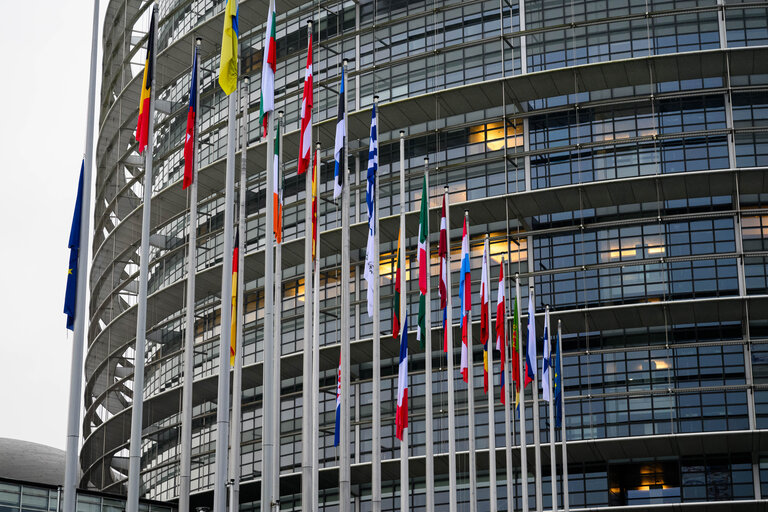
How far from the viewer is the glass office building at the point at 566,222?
50.2 meters

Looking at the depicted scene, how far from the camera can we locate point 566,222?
5412 cm

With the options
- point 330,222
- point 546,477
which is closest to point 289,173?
point 330,222

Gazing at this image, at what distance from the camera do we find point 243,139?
1280 inches

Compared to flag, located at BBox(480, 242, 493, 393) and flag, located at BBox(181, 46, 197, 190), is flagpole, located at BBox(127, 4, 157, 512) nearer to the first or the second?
flag, located at BBox(181, 46, 197, 190)

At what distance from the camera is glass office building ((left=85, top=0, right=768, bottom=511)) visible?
1977 inches

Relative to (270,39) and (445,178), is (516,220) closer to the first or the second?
(445,178)

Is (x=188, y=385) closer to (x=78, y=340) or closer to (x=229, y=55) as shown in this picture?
(x=78, y=340)

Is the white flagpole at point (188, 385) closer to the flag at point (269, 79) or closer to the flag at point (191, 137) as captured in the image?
the flag at point (191, 137)

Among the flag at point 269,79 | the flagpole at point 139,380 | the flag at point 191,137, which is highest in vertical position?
the flag at point 269,79

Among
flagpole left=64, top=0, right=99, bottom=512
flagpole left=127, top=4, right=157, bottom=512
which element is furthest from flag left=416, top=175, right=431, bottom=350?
flagpole left=64, top=0, right=99, bottom=512

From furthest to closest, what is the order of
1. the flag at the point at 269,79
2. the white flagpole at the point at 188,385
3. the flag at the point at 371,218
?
the flag at the point at 371,218, the flag at the point at 269,79, the white flagpole at the point at 188,385

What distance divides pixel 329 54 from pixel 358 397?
60.2 feet

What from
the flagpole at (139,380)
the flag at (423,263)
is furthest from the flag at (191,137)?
the flag at (423,263)

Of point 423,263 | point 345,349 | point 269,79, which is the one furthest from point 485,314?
point 269,79
